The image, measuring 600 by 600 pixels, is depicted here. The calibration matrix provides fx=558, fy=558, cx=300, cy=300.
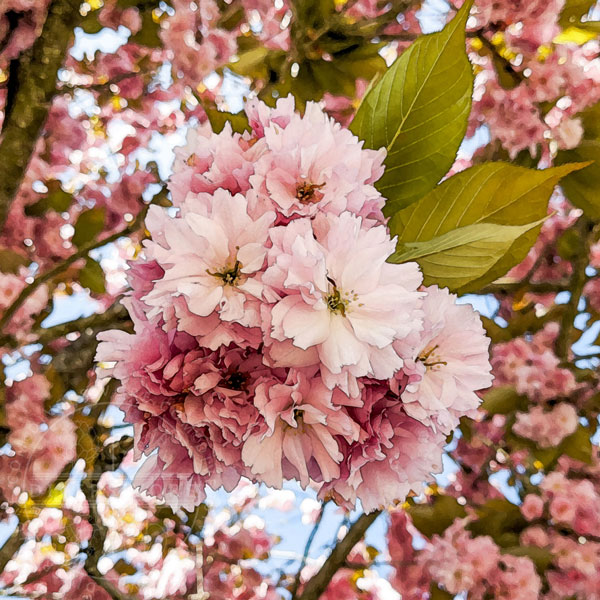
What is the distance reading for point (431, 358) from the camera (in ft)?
1.05

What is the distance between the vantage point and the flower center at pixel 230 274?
0.29m

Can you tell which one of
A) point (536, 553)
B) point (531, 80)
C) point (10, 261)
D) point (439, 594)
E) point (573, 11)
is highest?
point (573, 11)

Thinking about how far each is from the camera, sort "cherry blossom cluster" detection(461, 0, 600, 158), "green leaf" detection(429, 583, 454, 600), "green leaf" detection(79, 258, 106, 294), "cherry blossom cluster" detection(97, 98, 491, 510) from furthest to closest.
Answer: "green leaf" detection(429, 583, 454, 600) → "green leaf" detection(79, 258, 106, 294) → "cherry blossom cluster" detection(461, 0, 600, 158) → "cherry blossom cluster" detection(97, 98, 491, 510)

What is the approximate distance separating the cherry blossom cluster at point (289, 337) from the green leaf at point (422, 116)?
0.21 ft

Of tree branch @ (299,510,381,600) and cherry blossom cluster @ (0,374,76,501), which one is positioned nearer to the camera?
cherry blossom cluster @ (0,374,76,501)

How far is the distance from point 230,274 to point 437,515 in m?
1.05

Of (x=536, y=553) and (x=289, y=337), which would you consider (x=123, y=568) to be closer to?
(x=289, y=337)

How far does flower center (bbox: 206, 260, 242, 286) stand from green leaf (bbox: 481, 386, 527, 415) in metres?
0.97

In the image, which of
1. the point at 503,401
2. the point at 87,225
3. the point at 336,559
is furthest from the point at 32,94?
the point at 503,401

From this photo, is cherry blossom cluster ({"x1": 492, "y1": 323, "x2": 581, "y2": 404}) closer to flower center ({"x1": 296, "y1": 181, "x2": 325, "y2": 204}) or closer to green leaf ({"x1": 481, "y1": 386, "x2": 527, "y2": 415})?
green leaf ({"x1": 481, "y1": 386, "x2": 527, "y2": 415})

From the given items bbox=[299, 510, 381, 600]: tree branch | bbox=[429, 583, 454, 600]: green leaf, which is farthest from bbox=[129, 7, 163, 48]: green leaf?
bbox=[429, 583, 454, 600]: green leaf

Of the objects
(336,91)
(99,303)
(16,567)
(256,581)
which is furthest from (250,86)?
(16,567)

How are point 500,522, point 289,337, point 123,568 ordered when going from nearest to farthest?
point 289,337
point 123,568
point 500,522

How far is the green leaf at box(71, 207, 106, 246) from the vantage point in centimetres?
118
